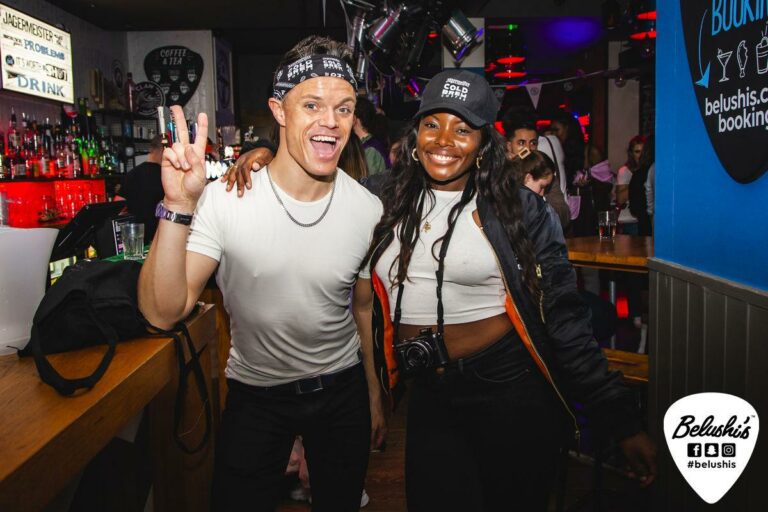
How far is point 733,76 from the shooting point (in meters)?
1.88

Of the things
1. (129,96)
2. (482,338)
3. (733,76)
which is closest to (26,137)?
(129,96)

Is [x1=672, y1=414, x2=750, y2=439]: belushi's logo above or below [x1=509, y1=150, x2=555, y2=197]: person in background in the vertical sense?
below

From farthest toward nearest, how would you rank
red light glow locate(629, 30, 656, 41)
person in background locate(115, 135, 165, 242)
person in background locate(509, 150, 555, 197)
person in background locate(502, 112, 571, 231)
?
red light glow locate(629, 30, 656, 41) < person in background locate(115, 135, 165, 242) < person in background locate(502, 112, 571, 231) < person in background locate(509, 150, 555, 197)

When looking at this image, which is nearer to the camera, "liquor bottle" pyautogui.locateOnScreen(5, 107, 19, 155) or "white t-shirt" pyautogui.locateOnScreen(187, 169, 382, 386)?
"white t-shirt" pyautogui.locateOnScreen(187, 169, 382, 386)

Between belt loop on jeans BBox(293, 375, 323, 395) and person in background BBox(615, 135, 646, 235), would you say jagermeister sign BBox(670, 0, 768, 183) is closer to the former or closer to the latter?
belt loop on jeans BBox(293, 375, 323, 395)

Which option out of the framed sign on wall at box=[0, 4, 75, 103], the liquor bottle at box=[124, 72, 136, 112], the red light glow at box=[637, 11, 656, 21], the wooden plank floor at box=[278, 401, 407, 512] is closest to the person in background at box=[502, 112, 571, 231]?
the wooden plank floor at box=[278, 401, 407, 512]

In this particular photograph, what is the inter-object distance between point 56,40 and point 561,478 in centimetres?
624

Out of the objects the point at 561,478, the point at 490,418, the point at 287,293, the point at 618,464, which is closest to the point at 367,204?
the point at 287,293

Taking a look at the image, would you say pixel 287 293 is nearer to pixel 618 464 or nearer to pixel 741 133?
pixel 741 133

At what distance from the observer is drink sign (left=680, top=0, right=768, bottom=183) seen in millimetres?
1730

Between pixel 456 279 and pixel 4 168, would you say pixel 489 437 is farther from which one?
pixel 4 168

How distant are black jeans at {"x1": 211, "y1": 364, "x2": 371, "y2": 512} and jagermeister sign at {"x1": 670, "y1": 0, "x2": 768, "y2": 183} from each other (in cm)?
135

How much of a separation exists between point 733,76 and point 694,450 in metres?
1.16

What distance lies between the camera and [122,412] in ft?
4.20
